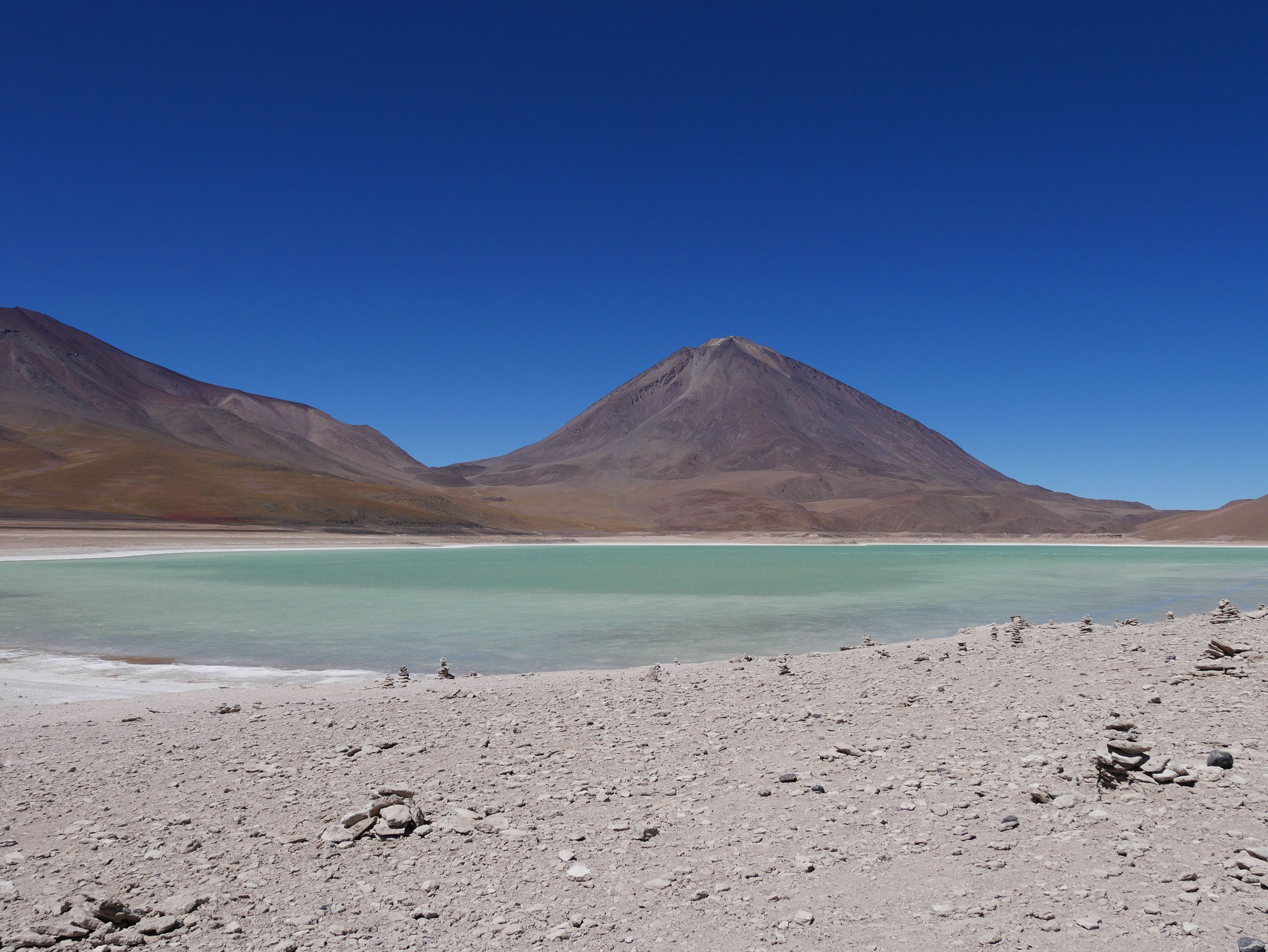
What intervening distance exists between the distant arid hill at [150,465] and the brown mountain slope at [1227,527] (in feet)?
269

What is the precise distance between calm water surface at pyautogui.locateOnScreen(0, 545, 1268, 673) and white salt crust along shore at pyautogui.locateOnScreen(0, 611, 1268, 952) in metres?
5.81

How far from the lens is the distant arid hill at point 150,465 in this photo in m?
84.2

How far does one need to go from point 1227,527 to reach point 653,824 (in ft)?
348

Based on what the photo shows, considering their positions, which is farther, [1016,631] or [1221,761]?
[1016,631]

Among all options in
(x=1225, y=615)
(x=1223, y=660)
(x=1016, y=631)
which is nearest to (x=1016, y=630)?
(x=1016, y=631)

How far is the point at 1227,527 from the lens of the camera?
8756 cm

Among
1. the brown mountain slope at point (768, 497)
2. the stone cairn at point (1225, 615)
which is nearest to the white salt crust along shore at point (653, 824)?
the stone cairn at point (1225, 615)

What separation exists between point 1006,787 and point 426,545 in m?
71.5

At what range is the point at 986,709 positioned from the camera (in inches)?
270

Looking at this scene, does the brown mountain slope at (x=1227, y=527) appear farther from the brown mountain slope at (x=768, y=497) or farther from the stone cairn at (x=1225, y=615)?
the stone cairn at (x=1225, y=615)

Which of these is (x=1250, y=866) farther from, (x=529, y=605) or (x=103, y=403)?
(x=103, y=403)

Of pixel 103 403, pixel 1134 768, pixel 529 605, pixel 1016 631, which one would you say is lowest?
pixel 529 605

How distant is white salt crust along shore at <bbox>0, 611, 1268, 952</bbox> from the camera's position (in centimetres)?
335

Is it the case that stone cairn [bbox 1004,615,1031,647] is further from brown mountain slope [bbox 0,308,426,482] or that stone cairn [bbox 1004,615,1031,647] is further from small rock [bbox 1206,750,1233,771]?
brown mountain slope [bbox 0,308,426,482]
